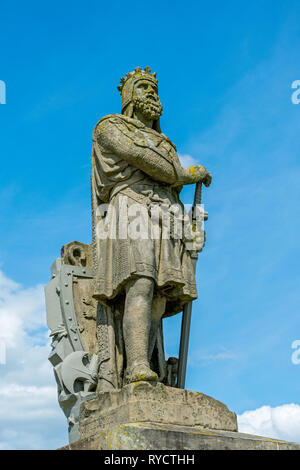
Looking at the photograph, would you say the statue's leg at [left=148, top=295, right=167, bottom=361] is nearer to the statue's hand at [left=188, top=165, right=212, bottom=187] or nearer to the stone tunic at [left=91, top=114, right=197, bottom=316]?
the stone tunic at [left=91, top=114, right=197, bottom=316]

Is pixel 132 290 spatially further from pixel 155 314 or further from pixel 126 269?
pixel 155 314

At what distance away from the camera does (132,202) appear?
8609 millimetres

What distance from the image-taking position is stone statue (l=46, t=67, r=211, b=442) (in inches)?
323

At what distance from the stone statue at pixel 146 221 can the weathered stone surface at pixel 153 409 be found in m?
0.36

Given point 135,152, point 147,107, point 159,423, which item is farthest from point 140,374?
point 147,107

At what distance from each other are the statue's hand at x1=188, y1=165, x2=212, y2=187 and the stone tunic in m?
0.27

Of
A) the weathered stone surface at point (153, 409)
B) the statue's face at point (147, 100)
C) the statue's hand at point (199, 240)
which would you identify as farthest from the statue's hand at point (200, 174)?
the weathered stone surface at point (153, 409)

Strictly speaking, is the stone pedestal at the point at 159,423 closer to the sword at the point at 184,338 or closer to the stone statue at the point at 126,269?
the stone statue at the point at 126,269

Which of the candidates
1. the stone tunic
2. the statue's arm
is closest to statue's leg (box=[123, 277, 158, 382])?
the stone tunic

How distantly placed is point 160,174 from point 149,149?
0.36m

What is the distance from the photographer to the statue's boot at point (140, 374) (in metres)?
7.52

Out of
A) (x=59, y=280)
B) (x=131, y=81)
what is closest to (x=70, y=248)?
(x=59, y=280)

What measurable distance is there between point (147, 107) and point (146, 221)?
1.80 m

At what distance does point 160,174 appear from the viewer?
28.7 feet
